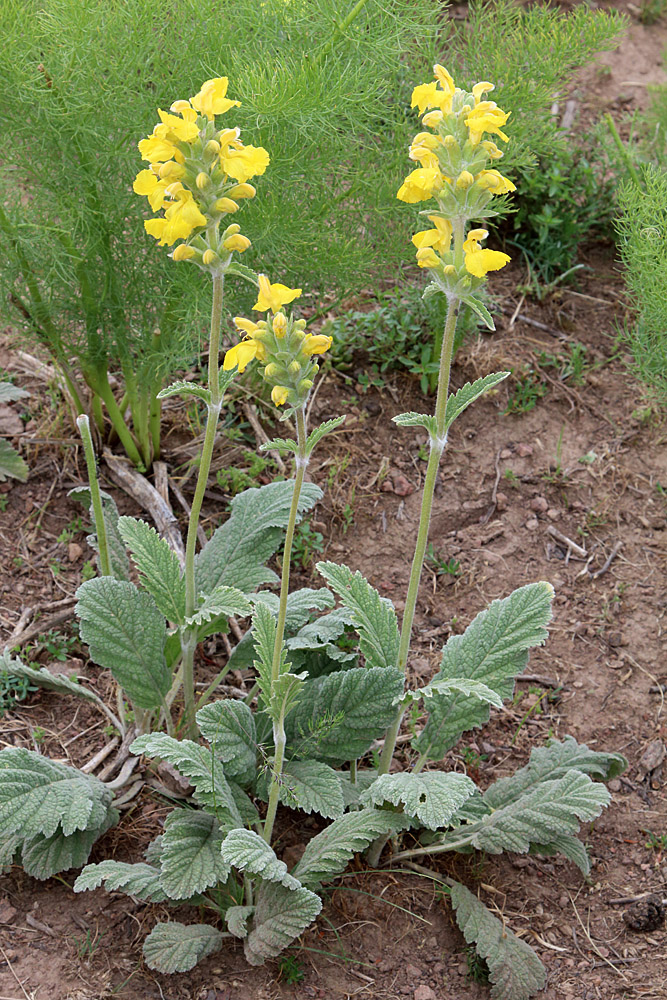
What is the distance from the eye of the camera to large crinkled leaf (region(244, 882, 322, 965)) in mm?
1951

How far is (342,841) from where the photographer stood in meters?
2.01

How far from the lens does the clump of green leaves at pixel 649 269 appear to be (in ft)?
10.1

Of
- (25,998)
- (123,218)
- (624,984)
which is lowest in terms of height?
(624,984)

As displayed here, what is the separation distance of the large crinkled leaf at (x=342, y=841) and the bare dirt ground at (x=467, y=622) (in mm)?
174

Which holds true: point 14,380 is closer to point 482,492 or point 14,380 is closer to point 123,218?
point 123,218

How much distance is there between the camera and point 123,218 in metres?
2.79

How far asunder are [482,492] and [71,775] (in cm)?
171

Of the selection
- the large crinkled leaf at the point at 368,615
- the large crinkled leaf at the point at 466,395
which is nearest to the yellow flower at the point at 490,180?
the large crinkled leaf at the point at 466,395

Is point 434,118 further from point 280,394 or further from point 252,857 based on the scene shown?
point 252,857

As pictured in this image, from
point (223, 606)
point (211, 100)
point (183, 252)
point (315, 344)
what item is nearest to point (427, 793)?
point (223, 606)

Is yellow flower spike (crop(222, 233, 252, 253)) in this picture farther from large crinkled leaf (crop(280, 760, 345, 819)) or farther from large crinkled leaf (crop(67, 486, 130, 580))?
large crinkled leaf (crop(280, 760, 345, 819))

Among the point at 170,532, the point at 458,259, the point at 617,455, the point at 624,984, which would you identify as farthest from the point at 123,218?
the point at 624,984

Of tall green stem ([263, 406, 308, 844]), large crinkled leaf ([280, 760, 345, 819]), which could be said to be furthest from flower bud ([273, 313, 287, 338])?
large crinkled leaf ([280, 760, 345, 819])

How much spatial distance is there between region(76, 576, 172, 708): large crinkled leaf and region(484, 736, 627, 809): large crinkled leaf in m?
0.85
